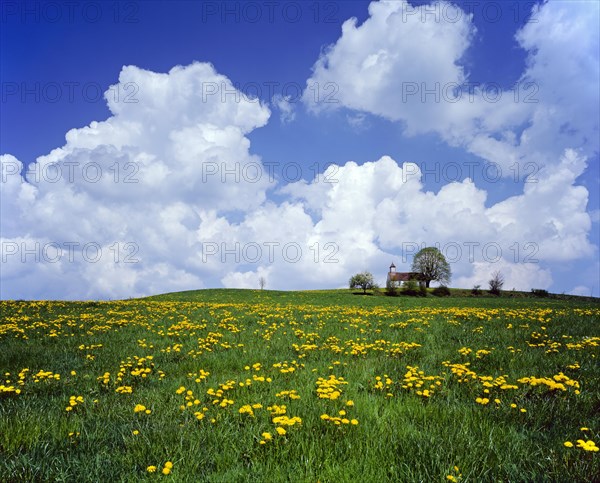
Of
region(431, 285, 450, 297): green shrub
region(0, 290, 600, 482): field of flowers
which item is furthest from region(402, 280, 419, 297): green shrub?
region(0, 290, 600, 482): field of flowers

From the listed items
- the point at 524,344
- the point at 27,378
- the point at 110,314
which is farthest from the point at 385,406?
the point at 110,314

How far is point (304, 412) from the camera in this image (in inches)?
183

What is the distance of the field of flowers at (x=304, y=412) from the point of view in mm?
3479

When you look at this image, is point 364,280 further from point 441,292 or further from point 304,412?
point 304,412

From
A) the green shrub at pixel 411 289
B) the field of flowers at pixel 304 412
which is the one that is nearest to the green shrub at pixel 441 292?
the green shrub at pixel 411 289

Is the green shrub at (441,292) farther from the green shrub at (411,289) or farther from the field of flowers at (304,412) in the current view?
the field of flowers at (304,412)

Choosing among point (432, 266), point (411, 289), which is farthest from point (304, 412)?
point (432, 266)

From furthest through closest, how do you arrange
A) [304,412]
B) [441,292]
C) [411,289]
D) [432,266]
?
[432,266] → [441,292] → [411,289] → [304,412]

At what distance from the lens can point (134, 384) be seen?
21.7 ft

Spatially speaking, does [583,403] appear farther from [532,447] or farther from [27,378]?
[27,378]

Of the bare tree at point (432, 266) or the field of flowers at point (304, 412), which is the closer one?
the field of flowers at point (304, 412)

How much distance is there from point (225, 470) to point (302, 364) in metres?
3.69

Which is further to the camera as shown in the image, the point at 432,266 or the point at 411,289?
the point at 432,266

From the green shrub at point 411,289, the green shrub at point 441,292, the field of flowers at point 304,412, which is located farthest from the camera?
the green shrub at point 441,292
